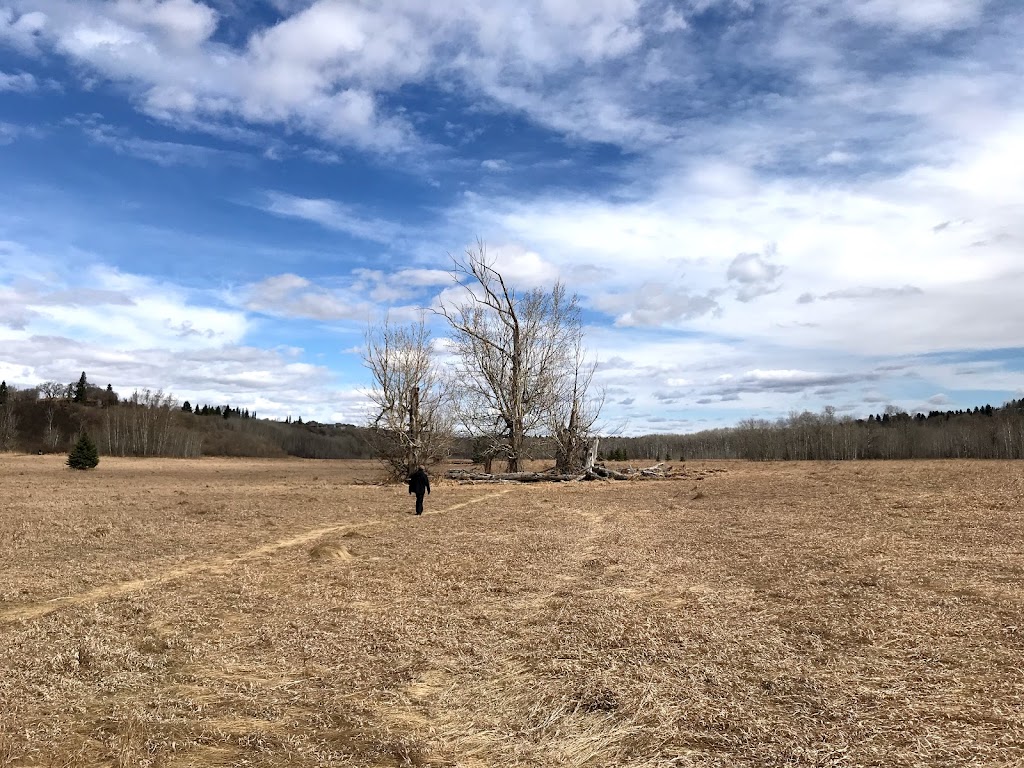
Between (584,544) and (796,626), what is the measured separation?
703cm

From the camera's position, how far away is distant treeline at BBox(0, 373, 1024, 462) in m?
84.1

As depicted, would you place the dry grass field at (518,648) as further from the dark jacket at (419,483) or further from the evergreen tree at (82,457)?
the evergreen tree at (82,457)

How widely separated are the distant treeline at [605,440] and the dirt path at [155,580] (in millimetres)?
56204

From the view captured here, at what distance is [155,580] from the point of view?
10.3m

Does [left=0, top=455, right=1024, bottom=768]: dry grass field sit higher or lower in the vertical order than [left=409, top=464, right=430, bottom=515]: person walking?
lower

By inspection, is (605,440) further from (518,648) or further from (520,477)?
(518,648)

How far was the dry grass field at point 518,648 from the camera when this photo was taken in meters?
4.71

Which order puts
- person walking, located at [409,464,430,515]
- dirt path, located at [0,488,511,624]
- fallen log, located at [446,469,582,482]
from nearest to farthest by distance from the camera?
dirt path, located at [0,488,511,624]
person walking, located at [409,464,430,515]
fallen log, located at [446,469,582,482]

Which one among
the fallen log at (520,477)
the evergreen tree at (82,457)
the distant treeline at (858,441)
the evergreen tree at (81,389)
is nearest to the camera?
the fallen log at (520,477)

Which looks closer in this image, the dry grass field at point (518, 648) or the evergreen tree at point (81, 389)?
the dry grass field at point (518, 648)

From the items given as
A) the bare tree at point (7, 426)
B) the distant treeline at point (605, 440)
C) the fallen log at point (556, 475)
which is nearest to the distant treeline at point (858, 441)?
the distant treeline at point (605, 440)

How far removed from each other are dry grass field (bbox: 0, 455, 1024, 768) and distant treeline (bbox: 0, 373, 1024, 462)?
189 ft

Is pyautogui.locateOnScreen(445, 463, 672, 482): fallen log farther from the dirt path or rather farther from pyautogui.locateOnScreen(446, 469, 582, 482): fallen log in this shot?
the dirt path

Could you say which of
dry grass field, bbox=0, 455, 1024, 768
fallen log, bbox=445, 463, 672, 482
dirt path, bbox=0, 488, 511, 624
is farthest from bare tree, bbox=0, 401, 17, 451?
dry grass field, bbox=0, 455, 1024, 768
